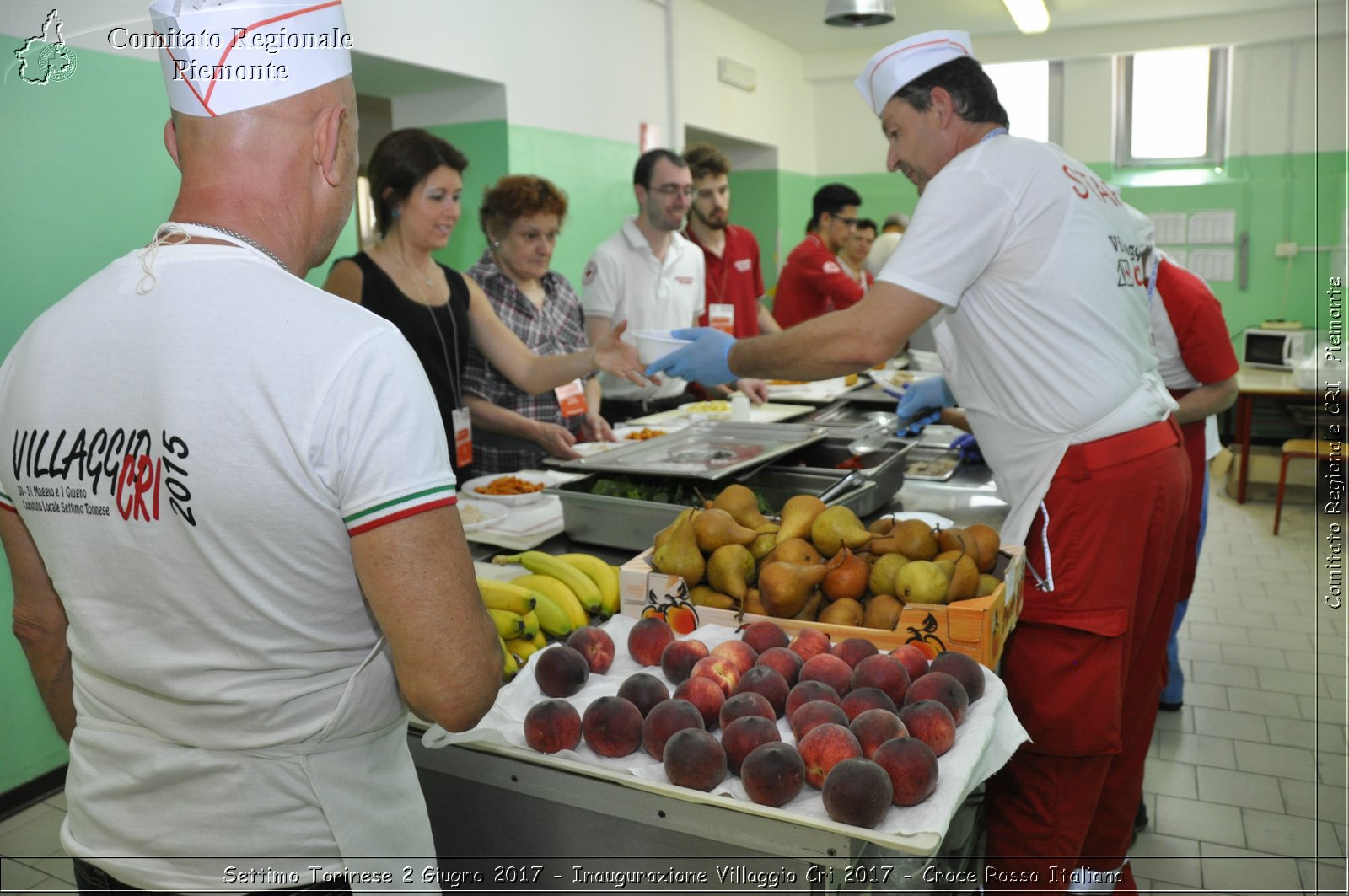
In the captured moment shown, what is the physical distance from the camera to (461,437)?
9.61ft

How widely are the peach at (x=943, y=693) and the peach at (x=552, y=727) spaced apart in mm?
463

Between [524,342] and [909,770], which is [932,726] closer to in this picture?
[909,770]

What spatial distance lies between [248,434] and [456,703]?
13.8 inches

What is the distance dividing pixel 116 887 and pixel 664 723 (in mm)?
658

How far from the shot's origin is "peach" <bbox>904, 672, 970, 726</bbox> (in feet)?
4.35

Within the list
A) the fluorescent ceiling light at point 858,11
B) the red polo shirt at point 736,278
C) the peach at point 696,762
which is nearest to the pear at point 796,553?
the peach at point 696,762

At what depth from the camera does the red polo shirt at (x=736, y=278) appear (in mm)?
5418

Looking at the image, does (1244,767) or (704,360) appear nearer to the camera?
(704,360)

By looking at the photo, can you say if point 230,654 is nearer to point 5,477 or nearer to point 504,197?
point 5,477

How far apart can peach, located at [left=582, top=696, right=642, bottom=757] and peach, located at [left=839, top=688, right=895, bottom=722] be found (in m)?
0.28

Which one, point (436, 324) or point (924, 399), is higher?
point (436, 324)

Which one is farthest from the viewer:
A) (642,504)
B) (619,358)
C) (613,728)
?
(619,358)

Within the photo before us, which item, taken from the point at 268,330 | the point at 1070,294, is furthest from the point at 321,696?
the point at 1070,294

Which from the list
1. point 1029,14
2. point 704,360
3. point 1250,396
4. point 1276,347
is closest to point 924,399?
point 704,360
